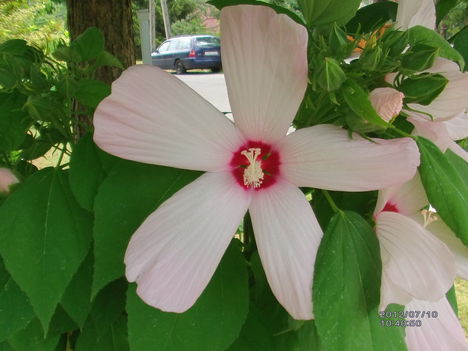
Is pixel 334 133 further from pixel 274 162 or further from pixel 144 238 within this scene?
pixel 144 238

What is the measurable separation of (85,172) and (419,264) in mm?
372

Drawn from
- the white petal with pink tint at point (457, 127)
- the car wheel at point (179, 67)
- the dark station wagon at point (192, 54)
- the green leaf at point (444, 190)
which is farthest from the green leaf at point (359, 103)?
the car wheel at point (179, 67)

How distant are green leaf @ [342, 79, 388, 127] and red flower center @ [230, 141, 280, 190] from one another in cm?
9

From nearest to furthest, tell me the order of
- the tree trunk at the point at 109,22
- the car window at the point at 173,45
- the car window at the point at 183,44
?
the tree trunk at the point at 109,22 → the car window at the point at 183,44 → the car window at the point at 173,45

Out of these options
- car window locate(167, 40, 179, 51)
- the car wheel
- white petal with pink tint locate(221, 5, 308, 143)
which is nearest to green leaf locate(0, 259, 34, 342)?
white petal with pink tint locate(221, 5, 308, 143)

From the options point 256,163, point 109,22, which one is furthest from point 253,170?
point 109,22

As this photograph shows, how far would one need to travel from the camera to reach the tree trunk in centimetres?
109

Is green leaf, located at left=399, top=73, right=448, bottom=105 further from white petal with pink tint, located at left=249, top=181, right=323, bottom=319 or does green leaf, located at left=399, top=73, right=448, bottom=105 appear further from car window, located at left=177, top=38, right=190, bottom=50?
car window, located at left=177, top=38, right=190, bottom=50

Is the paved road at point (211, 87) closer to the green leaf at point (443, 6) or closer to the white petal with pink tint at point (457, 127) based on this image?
the green leaf at point (443, 6)

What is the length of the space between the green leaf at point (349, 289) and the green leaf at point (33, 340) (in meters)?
0.40

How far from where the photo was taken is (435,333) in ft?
1.67

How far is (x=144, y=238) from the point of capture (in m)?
0.42

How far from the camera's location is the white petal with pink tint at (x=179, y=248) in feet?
1.35

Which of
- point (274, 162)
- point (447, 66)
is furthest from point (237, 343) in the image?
point (447, 66)
